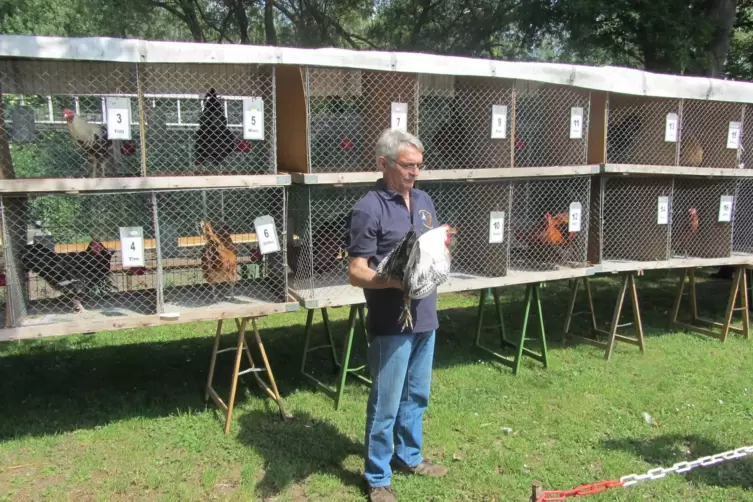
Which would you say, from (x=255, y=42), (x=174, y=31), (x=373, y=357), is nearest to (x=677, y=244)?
(x=373, y=357)

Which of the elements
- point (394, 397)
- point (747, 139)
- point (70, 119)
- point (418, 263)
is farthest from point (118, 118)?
point (747, 139)

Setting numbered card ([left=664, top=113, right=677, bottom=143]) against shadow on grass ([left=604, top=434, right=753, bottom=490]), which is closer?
shadow on grass ([left=604, top=434, right=753, bottom=490])

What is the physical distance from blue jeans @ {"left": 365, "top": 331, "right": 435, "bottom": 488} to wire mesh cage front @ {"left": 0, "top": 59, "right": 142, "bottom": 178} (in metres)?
2.02

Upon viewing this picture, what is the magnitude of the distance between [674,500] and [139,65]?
4.09m

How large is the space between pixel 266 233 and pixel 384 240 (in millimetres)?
1140

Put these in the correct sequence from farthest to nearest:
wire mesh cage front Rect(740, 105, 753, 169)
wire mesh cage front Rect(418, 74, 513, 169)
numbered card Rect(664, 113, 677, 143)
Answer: wire mesh cage front Rect(740, 105, 753, 169) → numbered card Rect(664, 113, 677, 143) → wire mesh cage front Rect(418, 74, 513, 169)

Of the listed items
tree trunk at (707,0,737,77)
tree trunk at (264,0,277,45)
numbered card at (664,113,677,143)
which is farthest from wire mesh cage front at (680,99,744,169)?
tree trunk at (264,0,277,45)

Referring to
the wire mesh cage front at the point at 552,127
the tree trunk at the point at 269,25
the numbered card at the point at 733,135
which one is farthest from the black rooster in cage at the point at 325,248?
the tree trunk at the point at 269,25

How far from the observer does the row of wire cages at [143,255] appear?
12.4 feet

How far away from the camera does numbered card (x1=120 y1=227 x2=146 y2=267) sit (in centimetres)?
363

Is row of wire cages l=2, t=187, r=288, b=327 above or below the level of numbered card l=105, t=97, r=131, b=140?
below

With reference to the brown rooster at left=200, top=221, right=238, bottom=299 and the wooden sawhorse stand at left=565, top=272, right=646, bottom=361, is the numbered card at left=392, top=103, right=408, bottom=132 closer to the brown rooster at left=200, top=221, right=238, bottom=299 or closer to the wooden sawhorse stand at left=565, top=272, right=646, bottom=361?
the brown rooster at left=200, top=221, right=238, bottom=299

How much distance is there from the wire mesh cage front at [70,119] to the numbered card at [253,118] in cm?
68

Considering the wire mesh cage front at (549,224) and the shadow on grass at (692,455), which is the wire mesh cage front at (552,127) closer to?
the wire mesh cage front at (549,224)
